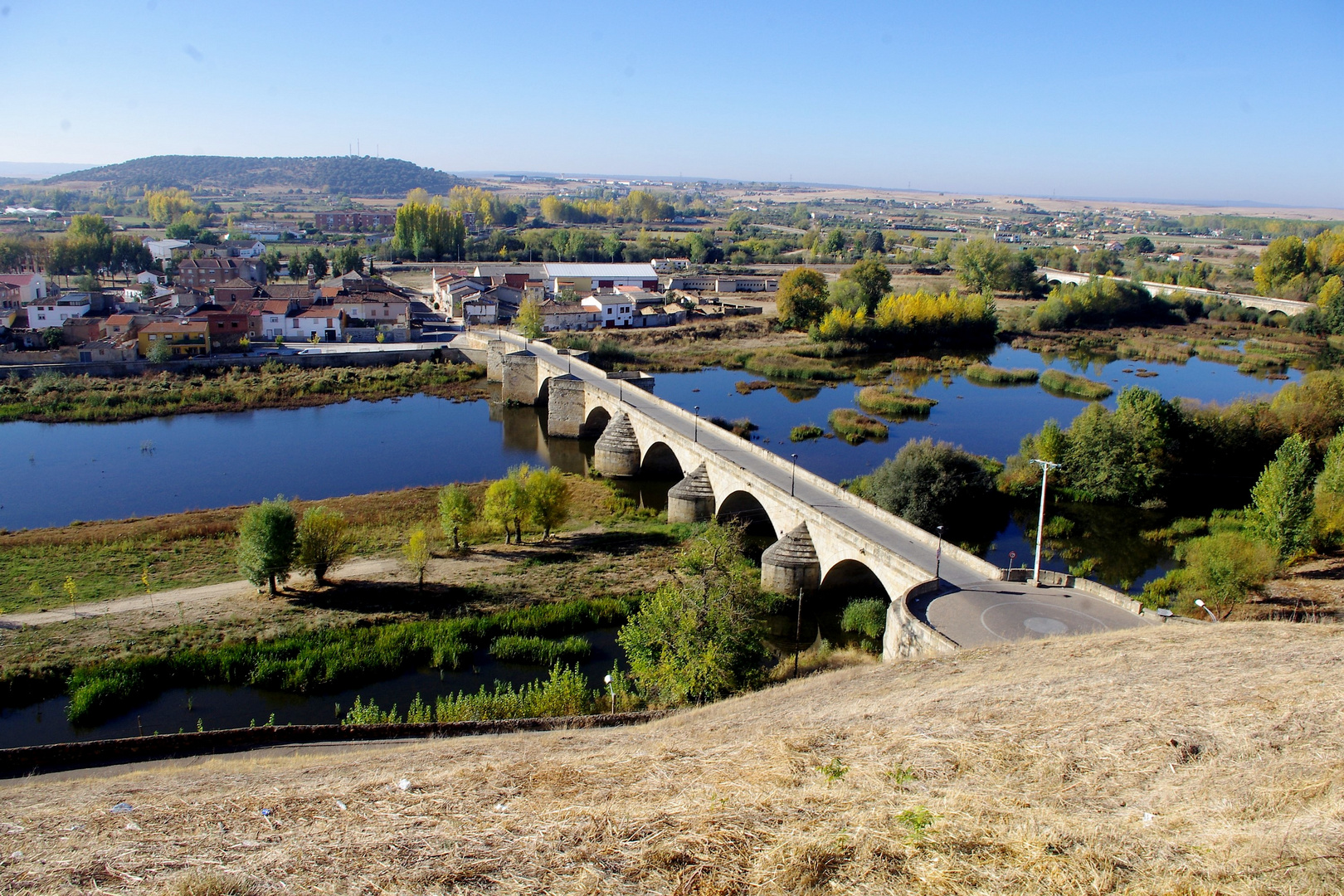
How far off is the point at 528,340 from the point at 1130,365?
3742cm

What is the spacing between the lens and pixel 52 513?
26.0 m

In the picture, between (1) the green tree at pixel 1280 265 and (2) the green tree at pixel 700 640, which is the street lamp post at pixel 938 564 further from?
(1) the green tree at pixel 1280 265

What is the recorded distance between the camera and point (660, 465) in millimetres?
31047

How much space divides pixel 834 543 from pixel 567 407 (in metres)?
19.9

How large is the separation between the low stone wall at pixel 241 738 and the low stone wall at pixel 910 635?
172 inches

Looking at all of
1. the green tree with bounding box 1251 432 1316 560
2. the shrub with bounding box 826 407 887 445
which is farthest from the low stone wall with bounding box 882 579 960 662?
the shrub with bounding box 826 407 887 445

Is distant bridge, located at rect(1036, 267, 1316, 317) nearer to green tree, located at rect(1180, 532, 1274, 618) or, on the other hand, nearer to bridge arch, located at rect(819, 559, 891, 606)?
green tree, located at rect(1180, 532, 1274, 618)

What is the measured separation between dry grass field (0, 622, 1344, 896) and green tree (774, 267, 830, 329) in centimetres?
5138

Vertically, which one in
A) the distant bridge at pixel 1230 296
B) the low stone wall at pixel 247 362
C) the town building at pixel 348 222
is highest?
the town building at pixel 348 222

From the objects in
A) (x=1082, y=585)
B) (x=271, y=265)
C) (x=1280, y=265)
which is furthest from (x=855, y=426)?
(x=1280, y=265)

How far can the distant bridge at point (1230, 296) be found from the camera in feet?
224

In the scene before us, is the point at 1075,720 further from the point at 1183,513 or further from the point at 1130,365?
the point at 1130,365

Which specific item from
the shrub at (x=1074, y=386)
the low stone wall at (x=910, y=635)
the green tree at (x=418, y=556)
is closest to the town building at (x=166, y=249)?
the green tree at (x=418, y=556)

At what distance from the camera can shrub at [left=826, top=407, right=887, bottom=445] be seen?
117 feet
